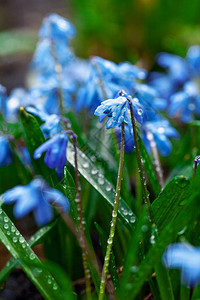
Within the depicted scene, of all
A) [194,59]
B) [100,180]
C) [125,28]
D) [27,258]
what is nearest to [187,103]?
[194,59]

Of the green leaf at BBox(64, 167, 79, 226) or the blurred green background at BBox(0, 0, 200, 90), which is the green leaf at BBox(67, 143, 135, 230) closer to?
the green leaf at BBox(64, 167, 79, 226)

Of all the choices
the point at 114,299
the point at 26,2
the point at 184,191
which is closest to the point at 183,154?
the point at 184,191

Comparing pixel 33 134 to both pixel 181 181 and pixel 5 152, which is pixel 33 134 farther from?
pixel 181 181

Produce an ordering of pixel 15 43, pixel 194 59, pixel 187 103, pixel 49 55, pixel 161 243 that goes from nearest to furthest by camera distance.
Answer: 1. pixel 161 243
2. pixel 187 103
3. pixel 49 55
4. pixel 194 59
5. pixel 15 43

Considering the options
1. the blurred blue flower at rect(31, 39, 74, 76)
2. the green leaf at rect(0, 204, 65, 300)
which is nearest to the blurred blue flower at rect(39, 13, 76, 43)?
the blurred blue flower at rect(31, 39, 74, 76)

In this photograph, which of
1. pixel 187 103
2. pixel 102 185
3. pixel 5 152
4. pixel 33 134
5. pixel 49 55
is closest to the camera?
pixel 102 185

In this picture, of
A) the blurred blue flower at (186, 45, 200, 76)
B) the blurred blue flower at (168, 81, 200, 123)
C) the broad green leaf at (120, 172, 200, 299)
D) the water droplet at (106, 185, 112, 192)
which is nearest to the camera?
the broad green leaf at (120, 172, 200, 299)

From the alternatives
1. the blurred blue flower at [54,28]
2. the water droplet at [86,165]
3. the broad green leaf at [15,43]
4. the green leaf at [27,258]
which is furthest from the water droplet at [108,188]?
the broad green leaf at [15,43]
